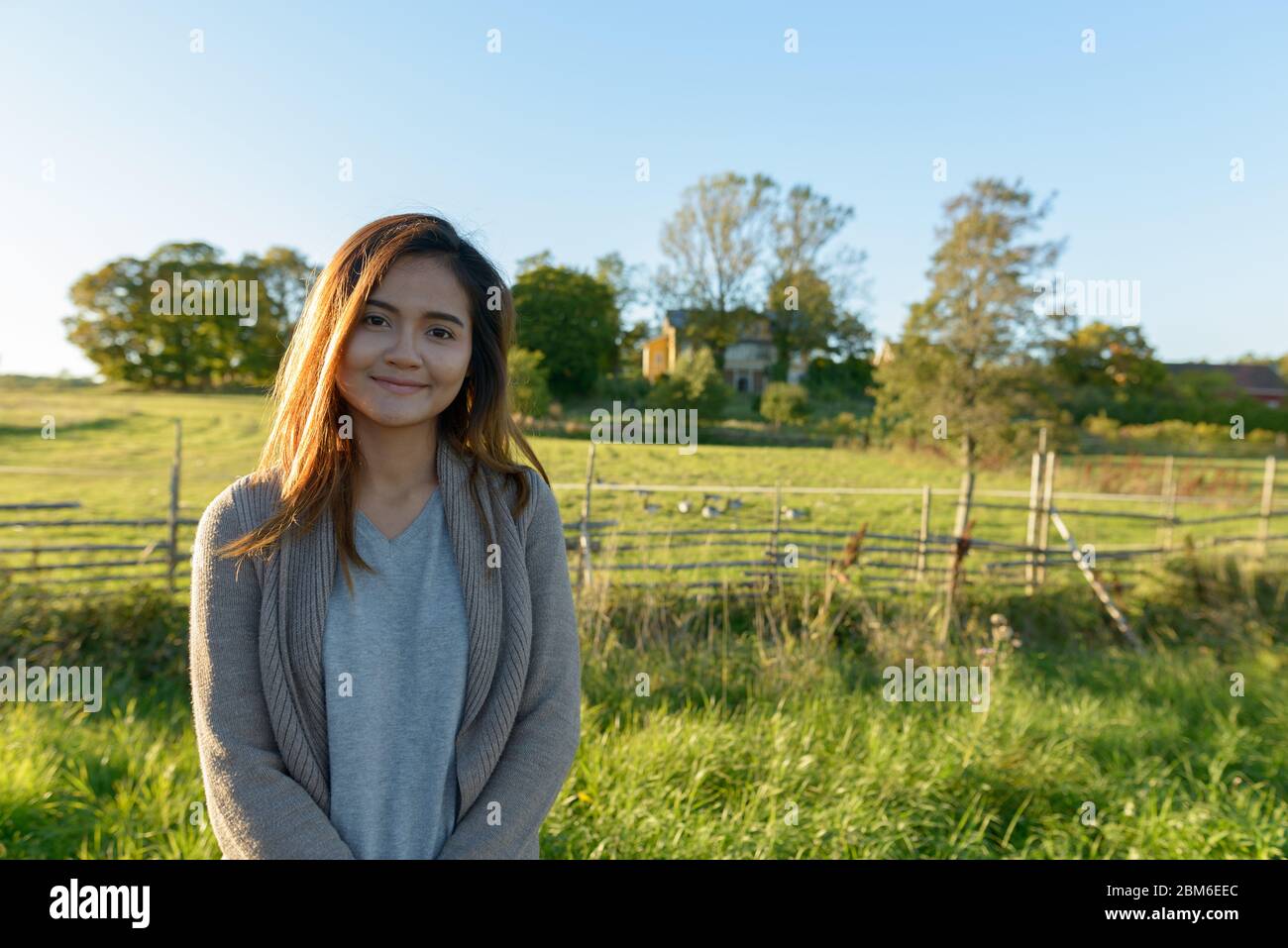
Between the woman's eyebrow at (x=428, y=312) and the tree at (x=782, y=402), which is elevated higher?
the tree at (x=782, y=402)

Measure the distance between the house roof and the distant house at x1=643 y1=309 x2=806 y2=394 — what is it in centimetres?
1110

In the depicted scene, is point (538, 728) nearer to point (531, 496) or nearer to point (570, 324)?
point (531, 496)

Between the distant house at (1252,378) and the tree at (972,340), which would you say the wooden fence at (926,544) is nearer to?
the tree at (972,340)

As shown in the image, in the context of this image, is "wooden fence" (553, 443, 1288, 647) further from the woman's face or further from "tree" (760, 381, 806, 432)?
the woman's face

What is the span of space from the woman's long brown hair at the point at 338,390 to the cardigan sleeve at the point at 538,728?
11 centimetres

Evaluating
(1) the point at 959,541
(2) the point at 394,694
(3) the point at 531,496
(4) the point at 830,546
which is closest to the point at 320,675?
(2) the point at 394,694

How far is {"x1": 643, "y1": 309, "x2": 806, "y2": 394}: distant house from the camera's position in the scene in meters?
8.34

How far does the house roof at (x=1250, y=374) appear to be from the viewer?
52.0 ft

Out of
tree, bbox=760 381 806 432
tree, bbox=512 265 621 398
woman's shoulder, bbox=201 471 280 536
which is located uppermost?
tree, bbox=512 265 621 398

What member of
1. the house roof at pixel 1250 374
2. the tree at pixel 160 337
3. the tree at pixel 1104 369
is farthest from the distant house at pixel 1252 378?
the tree at pixel 160 337

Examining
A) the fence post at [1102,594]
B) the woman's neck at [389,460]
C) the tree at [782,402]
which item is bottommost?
the fence post at [1102,594]

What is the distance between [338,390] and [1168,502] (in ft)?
38.6

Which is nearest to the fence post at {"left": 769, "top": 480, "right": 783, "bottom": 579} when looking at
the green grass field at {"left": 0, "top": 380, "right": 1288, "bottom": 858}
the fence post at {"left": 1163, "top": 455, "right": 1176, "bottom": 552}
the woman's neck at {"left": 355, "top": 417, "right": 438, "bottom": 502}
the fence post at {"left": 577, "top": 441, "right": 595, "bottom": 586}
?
the green grass field at {"left": 0, "top": 380, "right": 1288, "bottom": 858}

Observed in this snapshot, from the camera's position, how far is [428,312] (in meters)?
1.28
